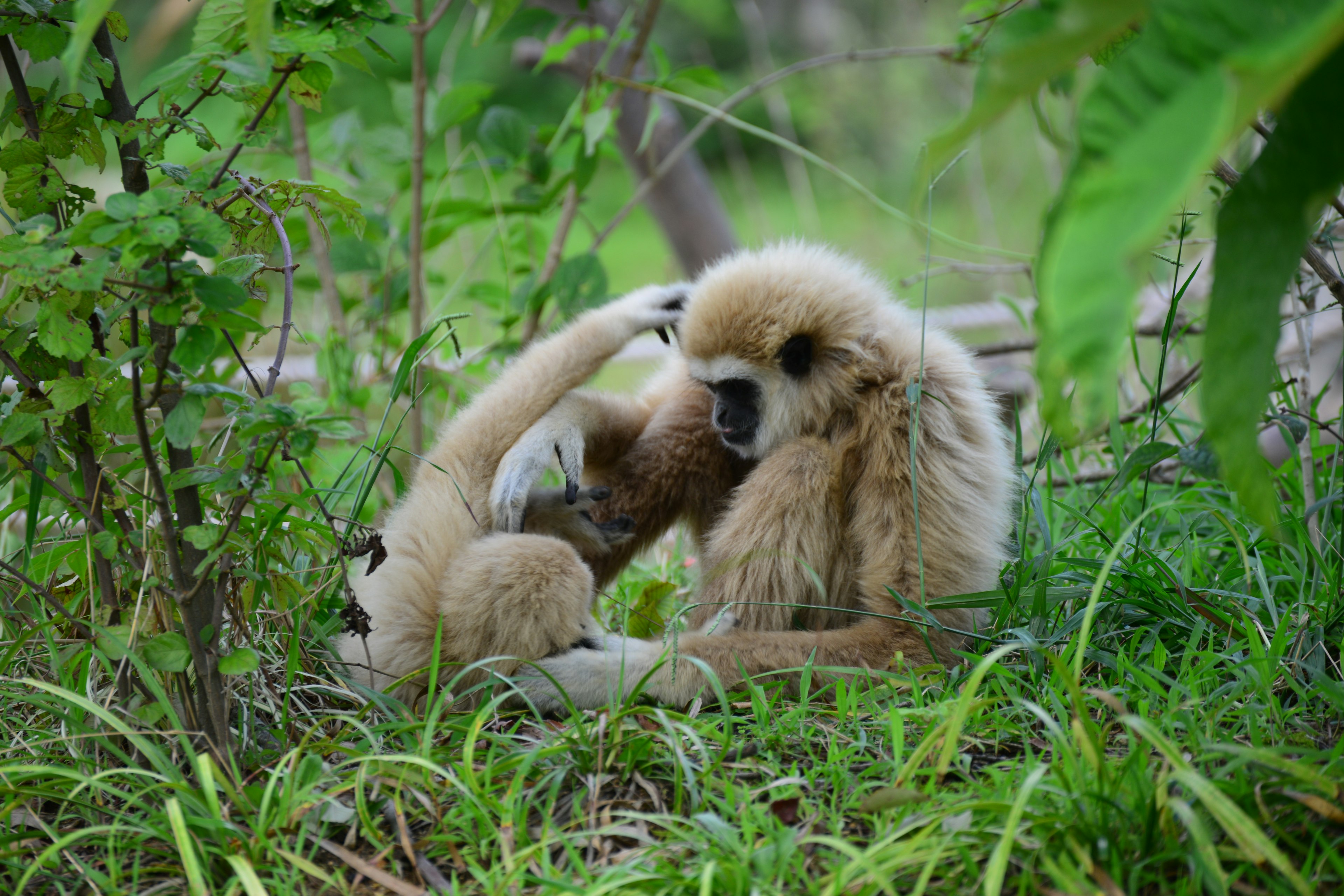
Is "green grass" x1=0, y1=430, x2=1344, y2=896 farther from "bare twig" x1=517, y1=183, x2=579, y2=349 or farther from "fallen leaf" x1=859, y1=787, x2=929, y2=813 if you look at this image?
"bare twig" x1=517, y1=183, x2=579, y2=349

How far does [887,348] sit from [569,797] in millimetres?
1588

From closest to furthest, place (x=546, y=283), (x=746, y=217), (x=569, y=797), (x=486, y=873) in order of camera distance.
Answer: (x=486, y=873)
(x=569, y=797)
(x=546, y=283)
(x=746, y=217)

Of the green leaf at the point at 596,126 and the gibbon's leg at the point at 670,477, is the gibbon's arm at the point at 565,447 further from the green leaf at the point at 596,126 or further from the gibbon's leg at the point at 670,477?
the green leaf at the point at 596,126

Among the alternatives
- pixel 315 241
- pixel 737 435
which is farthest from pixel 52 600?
pixel 315 241

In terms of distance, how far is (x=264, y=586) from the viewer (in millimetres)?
2326

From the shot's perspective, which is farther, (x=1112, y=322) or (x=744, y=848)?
(x=744, y=848)

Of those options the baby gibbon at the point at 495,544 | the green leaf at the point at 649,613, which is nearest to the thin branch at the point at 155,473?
the baby gibbon at the point at 495,544

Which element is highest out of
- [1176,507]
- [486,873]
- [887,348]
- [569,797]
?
[887,348]

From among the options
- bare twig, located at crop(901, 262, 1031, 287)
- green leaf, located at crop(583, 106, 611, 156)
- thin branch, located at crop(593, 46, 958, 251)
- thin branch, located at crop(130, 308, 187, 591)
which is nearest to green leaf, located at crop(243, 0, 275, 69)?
thin branch, located at crop(130, 308, 187, 591)

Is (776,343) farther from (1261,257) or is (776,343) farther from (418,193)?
(418,193)

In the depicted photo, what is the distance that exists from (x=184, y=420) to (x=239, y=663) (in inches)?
19.2

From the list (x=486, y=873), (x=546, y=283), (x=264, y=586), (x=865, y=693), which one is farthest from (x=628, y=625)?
(x=546, y=283)

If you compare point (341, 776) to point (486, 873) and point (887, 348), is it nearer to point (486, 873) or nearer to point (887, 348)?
point (486, 873)

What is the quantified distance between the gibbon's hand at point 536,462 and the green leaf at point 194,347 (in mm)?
1138
